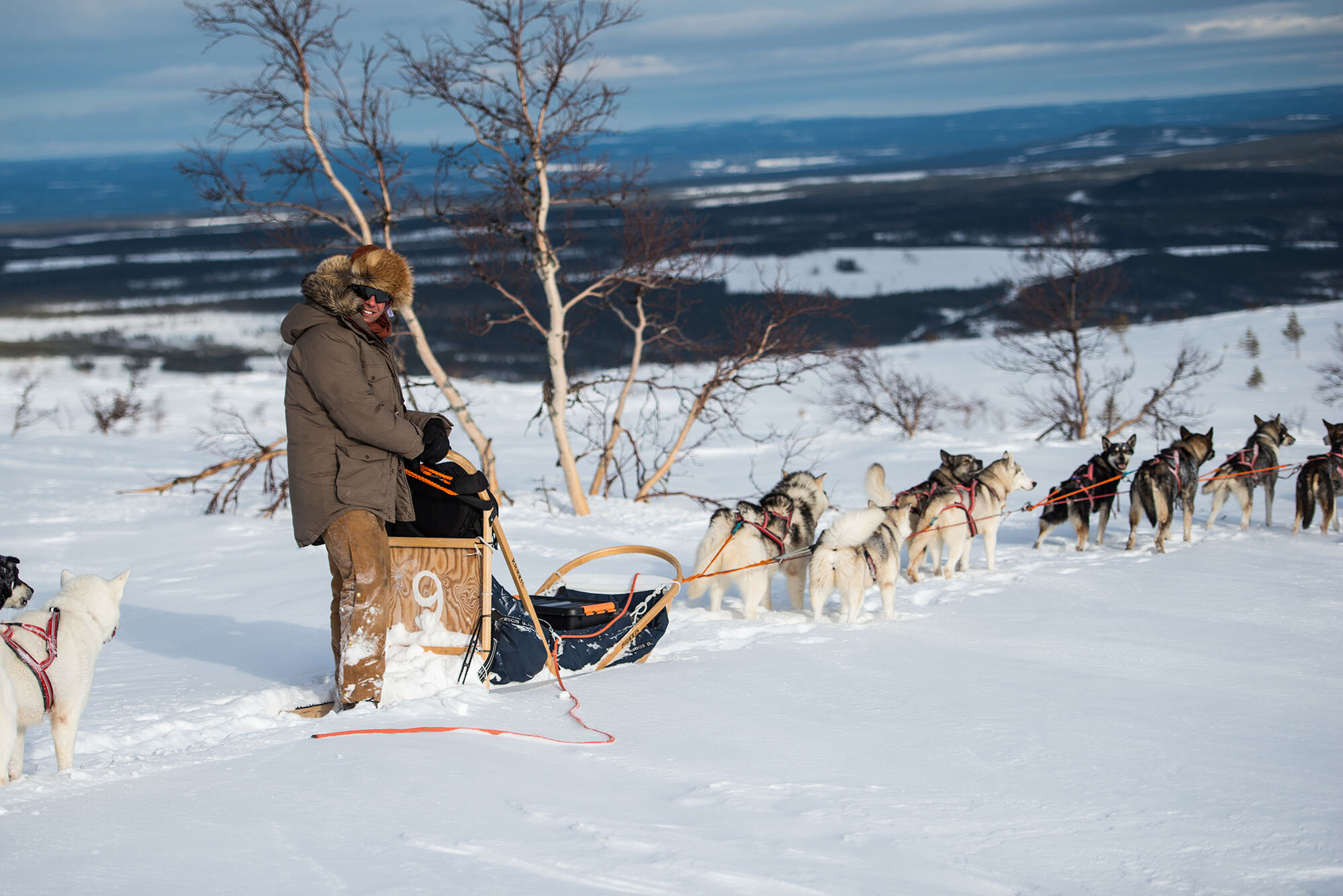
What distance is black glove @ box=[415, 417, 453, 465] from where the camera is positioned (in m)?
3.93

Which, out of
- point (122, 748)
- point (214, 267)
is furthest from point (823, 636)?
point (214, 267)

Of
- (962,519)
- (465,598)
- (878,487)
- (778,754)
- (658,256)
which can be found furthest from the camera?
(658,256)

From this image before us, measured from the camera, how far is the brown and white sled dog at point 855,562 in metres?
5.73

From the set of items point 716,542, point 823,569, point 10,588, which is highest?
point 10,588

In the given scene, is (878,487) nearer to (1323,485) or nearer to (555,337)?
(1323,485)

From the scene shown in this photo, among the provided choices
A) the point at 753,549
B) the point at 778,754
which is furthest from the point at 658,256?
the point at 778,754

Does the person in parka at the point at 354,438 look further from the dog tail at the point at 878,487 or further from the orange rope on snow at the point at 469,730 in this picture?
the dog tail at the point at 878,487

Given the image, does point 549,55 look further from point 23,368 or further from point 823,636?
point 23,368

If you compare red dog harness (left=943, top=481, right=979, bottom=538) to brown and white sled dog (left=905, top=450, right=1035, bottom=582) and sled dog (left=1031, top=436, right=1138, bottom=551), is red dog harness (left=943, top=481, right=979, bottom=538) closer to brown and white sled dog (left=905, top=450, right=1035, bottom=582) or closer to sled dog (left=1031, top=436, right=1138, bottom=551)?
brown and white sled dog (left=905, top=450, right=1035, bottom=582)

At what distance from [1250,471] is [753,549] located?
5.03 metres

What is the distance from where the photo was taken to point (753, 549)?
607cm

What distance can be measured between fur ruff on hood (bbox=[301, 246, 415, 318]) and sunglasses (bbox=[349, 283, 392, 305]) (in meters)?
0.01

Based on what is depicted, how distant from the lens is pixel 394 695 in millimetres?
4094

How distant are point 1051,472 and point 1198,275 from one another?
53962mm
